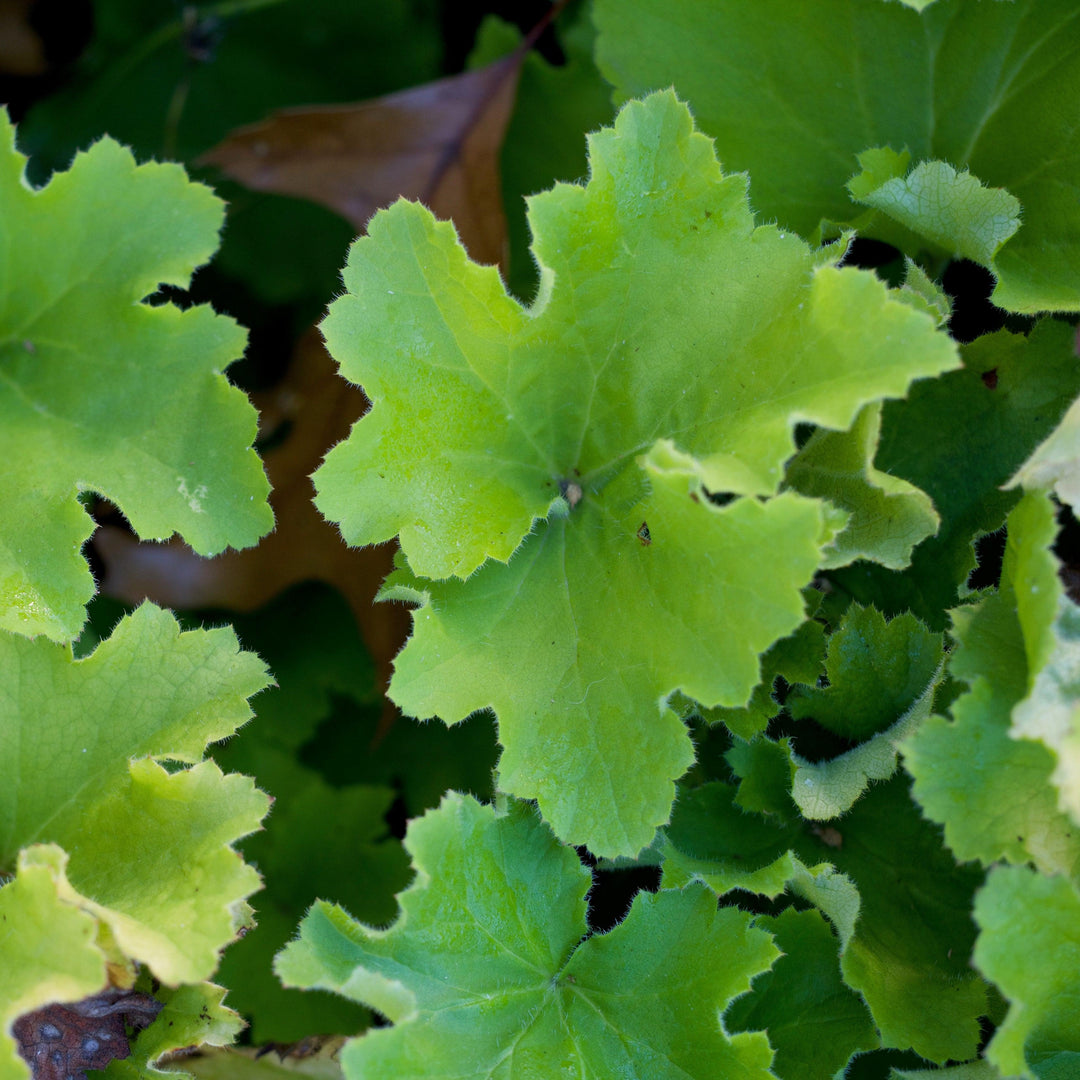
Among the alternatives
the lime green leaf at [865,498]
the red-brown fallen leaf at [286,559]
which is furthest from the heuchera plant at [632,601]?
the red-brown fallen leaf at [286,559]

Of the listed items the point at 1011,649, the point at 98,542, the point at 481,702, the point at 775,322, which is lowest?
the point at 98,542

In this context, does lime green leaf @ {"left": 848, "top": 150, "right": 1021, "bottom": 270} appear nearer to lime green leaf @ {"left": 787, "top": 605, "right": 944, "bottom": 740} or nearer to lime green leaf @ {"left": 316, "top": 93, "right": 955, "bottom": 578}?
lime green leaf @ {"left": 316, "top": 93, "right": 955, "bottom": 578}

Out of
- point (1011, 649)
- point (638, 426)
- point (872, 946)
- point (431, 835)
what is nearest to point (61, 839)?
point (431, 835)

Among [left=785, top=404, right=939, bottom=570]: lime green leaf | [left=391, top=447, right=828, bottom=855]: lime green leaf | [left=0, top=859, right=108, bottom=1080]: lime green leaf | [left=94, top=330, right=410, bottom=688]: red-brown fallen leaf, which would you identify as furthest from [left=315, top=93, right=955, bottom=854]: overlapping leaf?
[left=94, top=330, right=410, bottom=688]: red-brown fallen leaf

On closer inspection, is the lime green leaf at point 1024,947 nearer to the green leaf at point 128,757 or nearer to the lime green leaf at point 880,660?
the lime green leaf at point 880,660

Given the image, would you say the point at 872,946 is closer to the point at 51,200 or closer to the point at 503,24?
the point at 51,200
